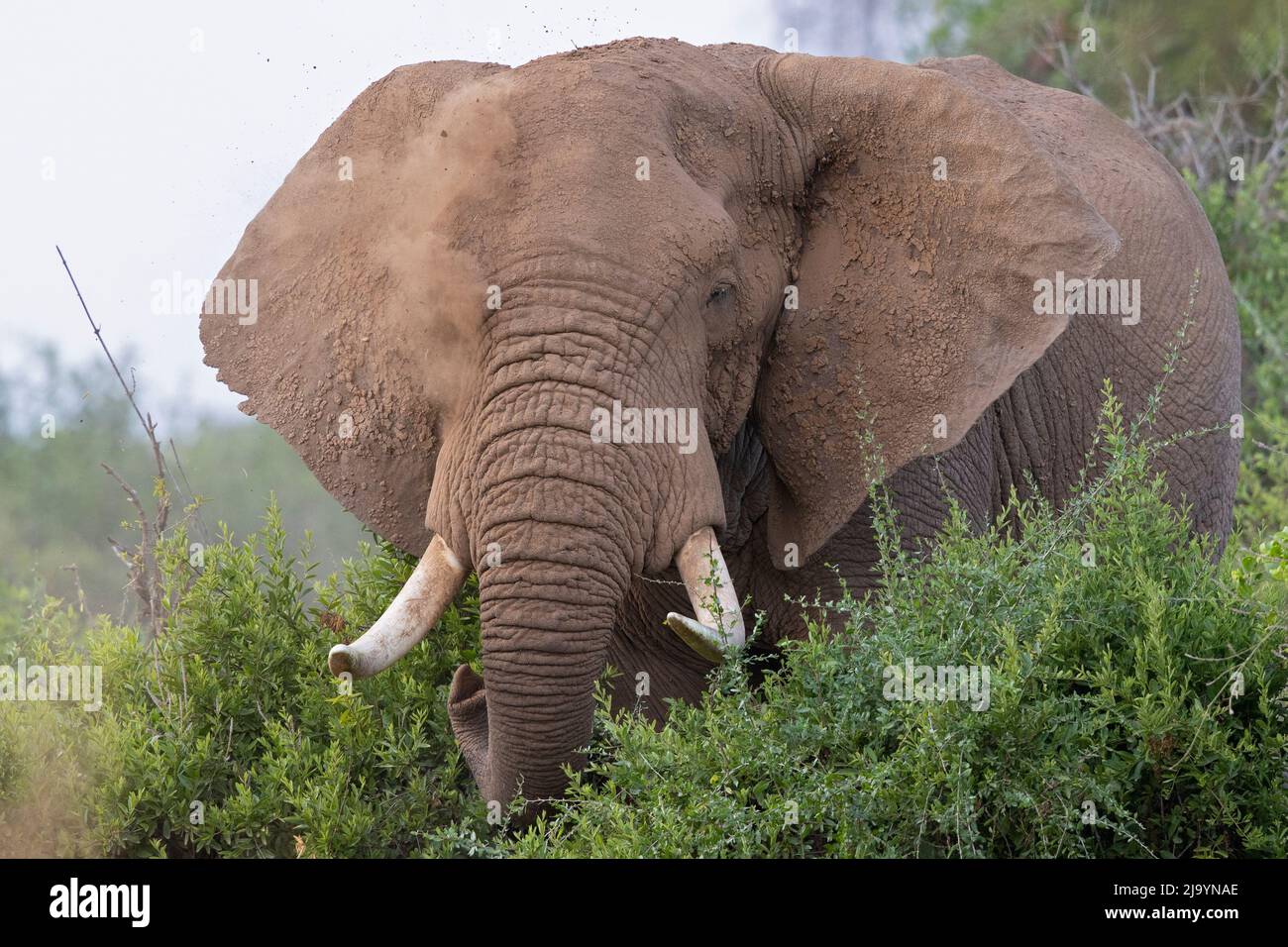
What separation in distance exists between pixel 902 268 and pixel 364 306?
1.74m

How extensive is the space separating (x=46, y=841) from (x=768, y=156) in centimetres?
318

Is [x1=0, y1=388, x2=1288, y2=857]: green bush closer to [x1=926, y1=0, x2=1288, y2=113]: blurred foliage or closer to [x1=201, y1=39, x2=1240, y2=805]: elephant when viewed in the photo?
[x1=201, y1=39, x2=1240, y2=805]: elephant

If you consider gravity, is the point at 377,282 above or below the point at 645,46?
below

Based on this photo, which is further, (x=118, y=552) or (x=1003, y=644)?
(x=118, y=552)

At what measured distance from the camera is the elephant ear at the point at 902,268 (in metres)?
5.50

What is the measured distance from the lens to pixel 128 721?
19.3ft

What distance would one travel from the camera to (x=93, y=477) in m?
24.8

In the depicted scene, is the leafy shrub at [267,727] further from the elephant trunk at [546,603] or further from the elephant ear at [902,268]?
the elephant ear at [902,268]

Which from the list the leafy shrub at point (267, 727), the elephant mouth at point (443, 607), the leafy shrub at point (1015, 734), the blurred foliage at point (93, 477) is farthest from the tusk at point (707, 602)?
the blurred foliage at point (93, 477)

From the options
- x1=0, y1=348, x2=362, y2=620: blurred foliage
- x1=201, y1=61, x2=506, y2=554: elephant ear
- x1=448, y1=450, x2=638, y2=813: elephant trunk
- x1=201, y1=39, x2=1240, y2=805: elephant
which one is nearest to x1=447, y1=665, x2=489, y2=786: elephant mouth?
x1=201, y1=39, x2=1240, y2=805: elephant

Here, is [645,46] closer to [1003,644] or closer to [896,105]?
[896,105]
